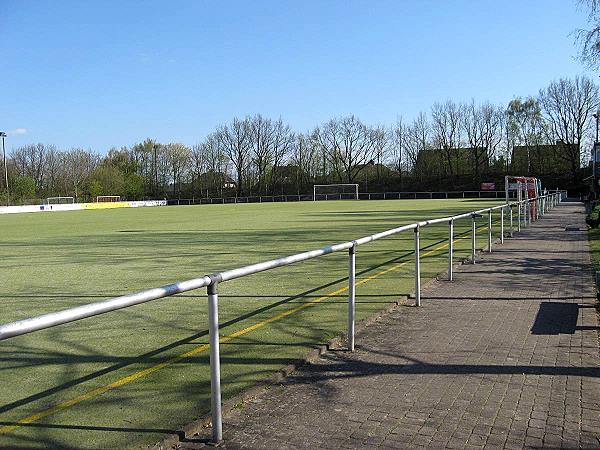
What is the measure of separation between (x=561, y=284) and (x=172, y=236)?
51.5 ft

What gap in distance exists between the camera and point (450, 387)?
4.95 metres

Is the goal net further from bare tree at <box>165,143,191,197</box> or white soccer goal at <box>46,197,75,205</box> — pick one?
white soccer goal at <box>46,197,75,205</box>

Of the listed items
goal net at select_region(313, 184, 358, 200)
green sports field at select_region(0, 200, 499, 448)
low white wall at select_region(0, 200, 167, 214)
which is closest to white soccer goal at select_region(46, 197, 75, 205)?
low white wall at select_region(0, 200, 167, 214)

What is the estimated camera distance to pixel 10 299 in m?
9.59

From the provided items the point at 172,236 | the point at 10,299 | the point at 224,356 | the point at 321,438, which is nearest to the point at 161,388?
the point at 224,356

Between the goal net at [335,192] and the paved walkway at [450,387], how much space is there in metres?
90.2

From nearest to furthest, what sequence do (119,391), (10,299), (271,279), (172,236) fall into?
1. (119,391)
2. (10,299)
3. (271,279)
4. (172,236)

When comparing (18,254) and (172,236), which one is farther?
(172,236)

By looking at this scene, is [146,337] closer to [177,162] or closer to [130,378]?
[130,378]

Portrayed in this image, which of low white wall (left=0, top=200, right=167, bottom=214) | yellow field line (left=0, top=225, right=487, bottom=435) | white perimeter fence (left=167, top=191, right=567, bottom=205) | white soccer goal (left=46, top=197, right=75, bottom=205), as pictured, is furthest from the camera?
white perimeter fence (left=167, top=191, right=567, bottom=205)

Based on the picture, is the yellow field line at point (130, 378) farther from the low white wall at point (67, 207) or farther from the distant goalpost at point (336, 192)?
the distant goalpost at point (336, 192)

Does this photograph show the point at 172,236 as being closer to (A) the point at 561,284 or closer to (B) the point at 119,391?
(A) the point at 561,284

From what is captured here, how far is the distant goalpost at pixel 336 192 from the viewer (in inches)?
3885

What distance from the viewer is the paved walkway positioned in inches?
156
